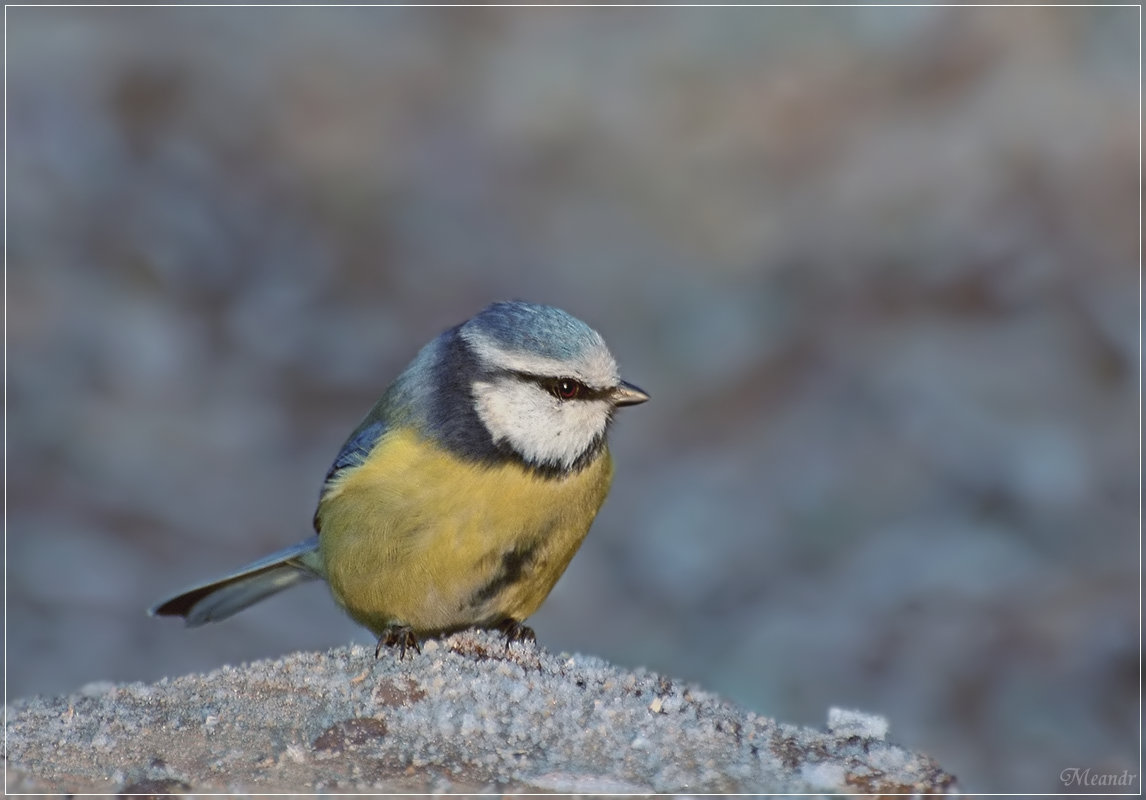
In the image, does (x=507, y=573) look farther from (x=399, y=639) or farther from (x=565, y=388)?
(x=565, y=388)

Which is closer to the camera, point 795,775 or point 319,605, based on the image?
point 795,775

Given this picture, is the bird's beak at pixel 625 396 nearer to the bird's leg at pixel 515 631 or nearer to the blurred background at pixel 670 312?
the bird's leg at pixel 515 631

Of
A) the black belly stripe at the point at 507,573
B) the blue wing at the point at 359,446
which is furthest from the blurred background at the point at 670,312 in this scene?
the black belly stripe at the point at 507,573

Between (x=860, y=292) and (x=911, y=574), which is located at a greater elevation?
(x=860, y=292)

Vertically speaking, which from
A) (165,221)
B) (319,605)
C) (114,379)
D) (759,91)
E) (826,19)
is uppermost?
(826,19)

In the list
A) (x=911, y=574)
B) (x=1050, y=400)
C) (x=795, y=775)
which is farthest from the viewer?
(x=1050, y=400)

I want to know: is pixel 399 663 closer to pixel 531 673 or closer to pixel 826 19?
pixel 531 673

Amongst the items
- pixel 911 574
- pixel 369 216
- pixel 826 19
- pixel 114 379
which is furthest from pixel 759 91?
pixel 114 379
